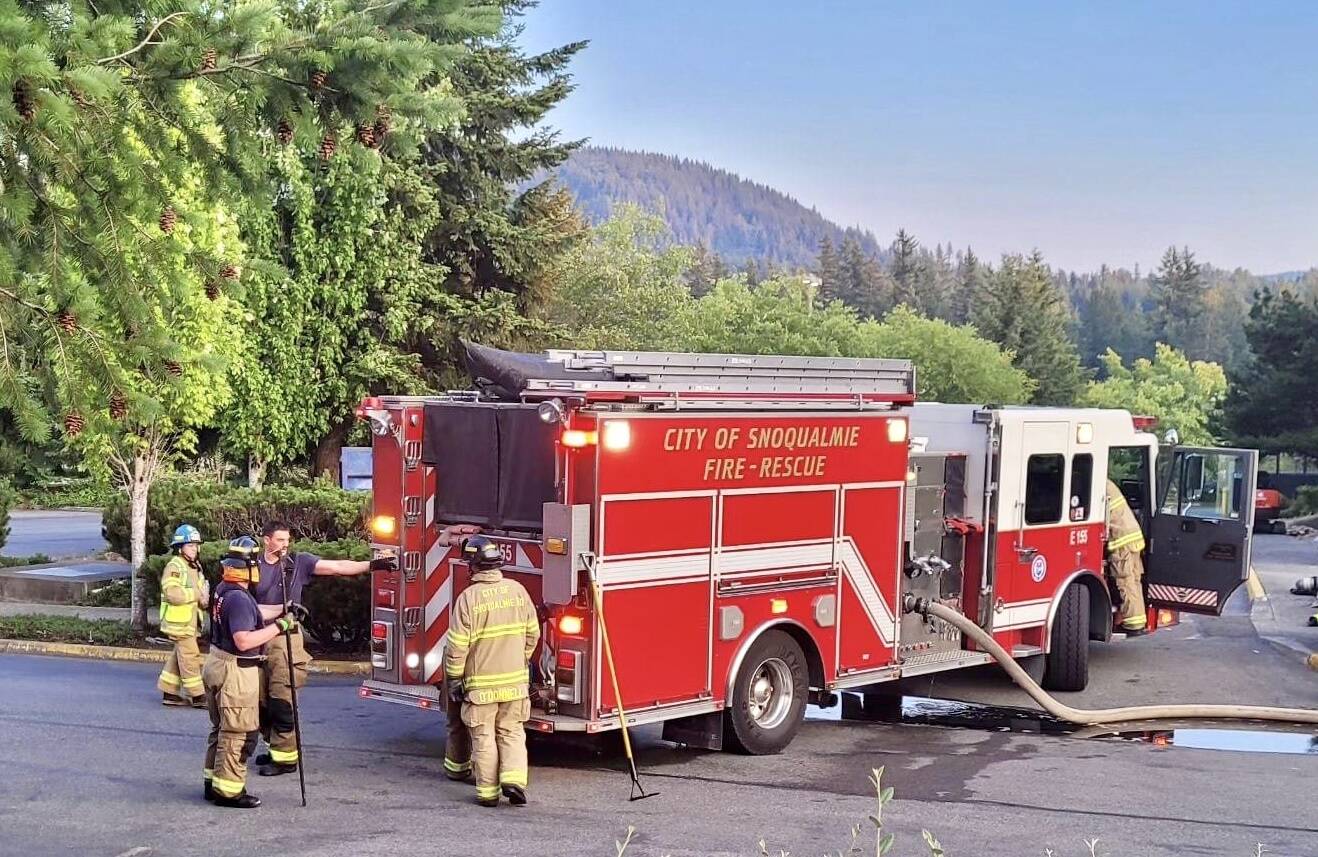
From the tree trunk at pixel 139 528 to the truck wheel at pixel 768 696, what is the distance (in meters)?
8.34

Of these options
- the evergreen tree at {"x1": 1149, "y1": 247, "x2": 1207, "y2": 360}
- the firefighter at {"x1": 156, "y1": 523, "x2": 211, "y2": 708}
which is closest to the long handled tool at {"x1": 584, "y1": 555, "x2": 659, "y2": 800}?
the firefighter at {"x1": 156, "y1": 523, "x2": 211, "y2": 708}

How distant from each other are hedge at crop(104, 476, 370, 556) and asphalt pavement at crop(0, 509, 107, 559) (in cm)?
651

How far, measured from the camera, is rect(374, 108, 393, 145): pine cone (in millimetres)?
6793

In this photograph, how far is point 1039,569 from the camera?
12406 mm

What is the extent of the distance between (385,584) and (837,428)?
3.24 metres

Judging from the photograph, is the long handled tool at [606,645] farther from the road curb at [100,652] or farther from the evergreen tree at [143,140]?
the road curb at [100,652]

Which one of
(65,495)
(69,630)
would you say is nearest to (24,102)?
(69,630)

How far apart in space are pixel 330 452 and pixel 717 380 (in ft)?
64.1

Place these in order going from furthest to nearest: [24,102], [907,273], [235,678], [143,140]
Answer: [907,273] → [235,678] → [143,140] → [24,102]

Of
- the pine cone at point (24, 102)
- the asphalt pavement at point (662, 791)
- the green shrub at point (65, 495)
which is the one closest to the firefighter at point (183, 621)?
the asphalt pavement at point (662, 791)

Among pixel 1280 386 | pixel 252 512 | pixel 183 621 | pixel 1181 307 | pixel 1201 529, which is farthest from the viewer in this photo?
pixel 1181 307

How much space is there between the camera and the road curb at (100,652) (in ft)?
45.0

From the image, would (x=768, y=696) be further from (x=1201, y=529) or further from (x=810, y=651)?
(x=1201, y=529)

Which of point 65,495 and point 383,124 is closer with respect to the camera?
point 383,124
